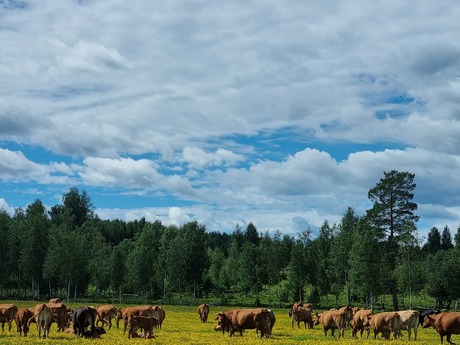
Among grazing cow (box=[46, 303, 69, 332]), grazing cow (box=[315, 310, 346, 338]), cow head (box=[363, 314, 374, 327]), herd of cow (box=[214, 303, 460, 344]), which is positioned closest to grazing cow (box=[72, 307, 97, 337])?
grazing cow (box=[46, 303, 69, 332])

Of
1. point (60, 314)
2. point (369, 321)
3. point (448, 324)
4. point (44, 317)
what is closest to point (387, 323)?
point (369, 321)

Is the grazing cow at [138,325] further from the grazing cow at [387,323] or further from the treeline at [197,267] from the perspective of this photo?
the treeline at [197,267]

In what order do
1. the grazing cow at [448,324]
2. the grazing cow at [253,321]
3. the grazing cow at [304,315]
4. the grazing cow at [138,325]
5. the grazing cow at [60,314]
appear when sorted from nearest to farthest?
the grazing cow at [448,324] < the grazing cow at [138,325] < the grazing cow at [253,321] < the grazing cow at [60,314] < the grazing cow at [304,315]

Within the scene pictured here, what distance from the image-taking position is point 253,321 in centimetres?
3884

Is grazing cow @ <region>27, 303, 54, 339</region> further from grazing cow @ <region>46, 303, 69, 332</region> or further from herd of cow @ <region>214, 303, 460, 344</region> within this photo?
herd of cow @ <region>214, 303, 460, 344</region>

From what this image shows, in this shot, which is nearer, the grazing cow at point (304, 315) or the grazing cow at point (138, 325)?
the grazing cow at point (138, 325)

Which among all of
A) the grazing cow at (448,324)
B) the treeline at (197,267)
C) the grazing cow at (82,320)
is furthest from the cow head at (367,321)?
the treeline at (197,267)

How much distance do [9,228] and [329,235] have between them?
82.4 metres

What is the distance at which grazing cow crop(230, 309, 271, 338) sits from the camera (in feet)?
125

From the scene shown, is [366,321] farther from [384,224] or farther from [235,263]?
[235,263]

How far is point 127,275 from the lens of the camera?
12888 centimetres

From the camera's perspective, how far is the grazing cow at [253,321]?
38094mm

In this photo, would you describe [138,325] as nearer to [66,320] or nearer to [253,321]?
[253,321]

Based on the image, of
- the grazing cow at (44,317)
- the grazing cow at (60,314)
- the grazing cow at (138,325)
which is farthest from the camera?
the grazing cow at (60,314)
